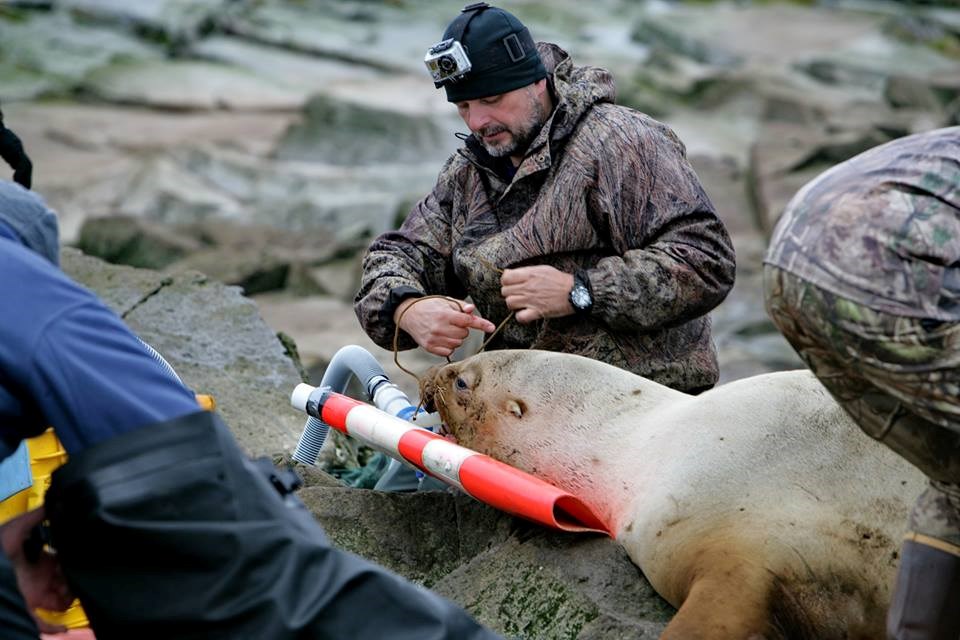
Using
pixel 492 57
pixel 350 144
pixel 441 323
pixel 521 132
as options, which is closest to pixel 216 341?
pixel 441 323

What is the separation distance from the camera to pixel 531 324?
4.68m

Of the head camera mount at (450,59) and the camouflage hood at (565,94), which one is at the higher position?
the head camera mount at (450,59)

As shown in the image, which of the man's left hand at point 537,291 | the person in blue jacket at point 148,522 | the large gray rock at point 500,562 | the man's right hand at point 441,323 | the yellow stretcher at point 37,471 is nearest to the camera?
the person in blue jacket at point 148,522

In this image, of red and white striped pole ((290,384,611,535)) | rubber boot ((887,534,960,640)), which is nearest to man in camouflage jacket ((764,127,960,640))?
rubber boot ((887,534,960,640))

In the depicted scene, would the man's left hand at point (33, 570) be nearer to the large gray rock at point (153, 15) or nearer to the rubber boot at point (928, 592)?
the rubber boot at point (928, 592)

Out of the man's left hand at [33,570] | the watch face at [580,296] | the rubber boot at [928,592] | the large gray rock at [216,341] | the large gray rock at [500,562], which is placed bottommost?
the large gray rock at [216,341]

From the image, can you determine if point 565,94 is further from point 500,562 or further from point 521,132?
point 500,562

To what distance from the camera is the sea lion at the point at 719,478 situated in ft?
11.2

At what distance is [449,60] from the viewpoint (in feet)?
14.5

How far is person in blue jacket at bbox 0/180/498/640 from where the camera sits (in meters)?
2.32

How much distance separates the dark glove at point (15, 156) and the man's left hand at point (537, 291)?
2223 millimetres

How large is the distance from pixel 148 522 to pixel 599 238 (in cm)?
247

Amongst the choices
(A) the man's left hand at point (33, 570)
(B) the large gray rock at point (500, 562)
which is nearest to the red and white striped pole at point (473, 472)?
(B) the large gray rock at point (500, 562)

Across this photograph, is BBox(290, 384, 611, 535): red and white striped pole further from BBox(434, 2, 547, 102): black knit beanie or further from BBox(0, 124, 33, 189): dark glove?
BBox(0, 124, 33, 189): dark glove
